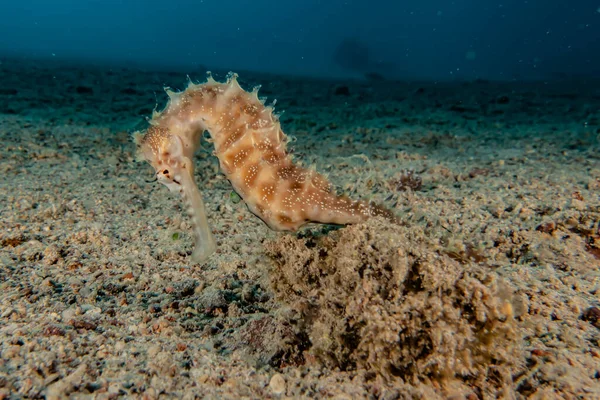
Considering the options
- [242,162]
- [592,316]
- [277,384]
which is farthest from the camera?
[242,162]

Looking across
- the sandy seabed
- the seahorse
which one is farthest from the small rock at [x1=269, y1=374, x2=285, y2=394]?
the seahorse

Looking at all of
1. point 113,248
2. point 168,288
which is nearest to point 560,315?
point 168,288

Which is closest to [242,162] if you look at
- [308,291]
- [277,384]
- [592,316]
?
[308,291]

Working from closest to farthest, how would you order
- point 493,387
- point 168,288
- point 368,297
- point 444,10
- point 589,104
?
point 493,387
point 368,297
point 168,288
point 589,104
point 444,10

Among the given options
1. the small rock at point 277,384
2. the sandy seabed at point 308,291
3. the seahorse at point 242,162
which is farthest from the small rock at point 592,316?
the small rock at point 277,384

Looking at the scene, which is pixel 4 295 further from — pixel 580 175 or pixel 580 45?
pixel 580 45

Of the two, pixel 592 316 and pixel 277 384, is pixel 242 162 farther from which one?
pixel 592 316
